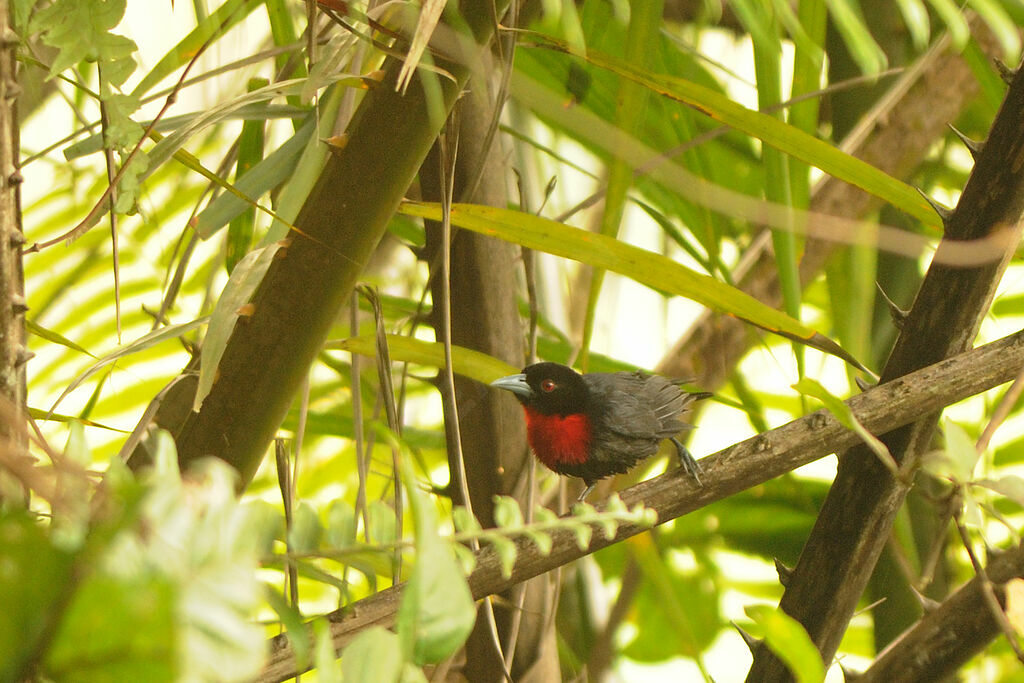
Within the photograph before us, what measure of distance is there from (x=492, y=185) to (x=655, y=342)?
4.37 feet

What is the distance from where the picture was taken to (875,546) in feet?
3.11

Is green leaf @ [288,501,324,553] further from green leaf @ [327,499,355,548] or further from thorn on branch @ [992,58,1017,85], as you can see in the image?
thorn on branch @ [992,58,1017,85]

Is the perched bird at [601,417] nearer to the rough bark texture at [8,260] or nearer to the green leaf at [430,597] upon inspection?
the rough bark texture at [8,260]

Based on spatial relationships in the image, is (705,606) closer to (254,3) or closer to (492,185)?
(492,185)

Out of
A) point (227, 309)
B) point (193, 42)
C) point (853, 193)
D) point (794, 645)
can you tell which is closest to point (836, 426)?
point (794, 645)

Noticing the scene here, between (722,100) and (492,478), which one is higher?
(722,100)

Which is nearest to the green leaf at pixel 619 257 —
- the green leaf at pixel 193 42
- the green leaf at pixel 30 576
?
the green leaf at pixel 193 42

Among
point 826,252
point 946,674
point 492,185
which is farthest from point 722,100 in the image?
point 826,252

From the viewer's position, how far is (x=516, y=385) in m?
1.29

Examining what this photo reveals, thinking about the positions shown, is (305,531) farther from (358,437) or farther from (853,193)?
(853,193)

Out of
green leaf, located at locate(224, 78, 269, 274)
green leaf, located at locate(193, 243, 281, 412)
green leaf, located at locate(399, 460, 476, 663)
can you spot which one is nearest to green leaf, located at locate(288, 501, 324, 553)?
green leaf, located at locate(399, 460, 476, 663)

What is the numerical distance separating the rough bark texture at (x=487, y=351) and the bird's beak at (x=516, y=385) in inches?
1.0

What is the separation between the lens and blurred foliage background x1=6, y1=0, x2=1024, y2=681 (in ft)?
0.86

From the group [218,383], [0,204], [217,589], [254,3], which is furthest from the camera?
[254,3]
